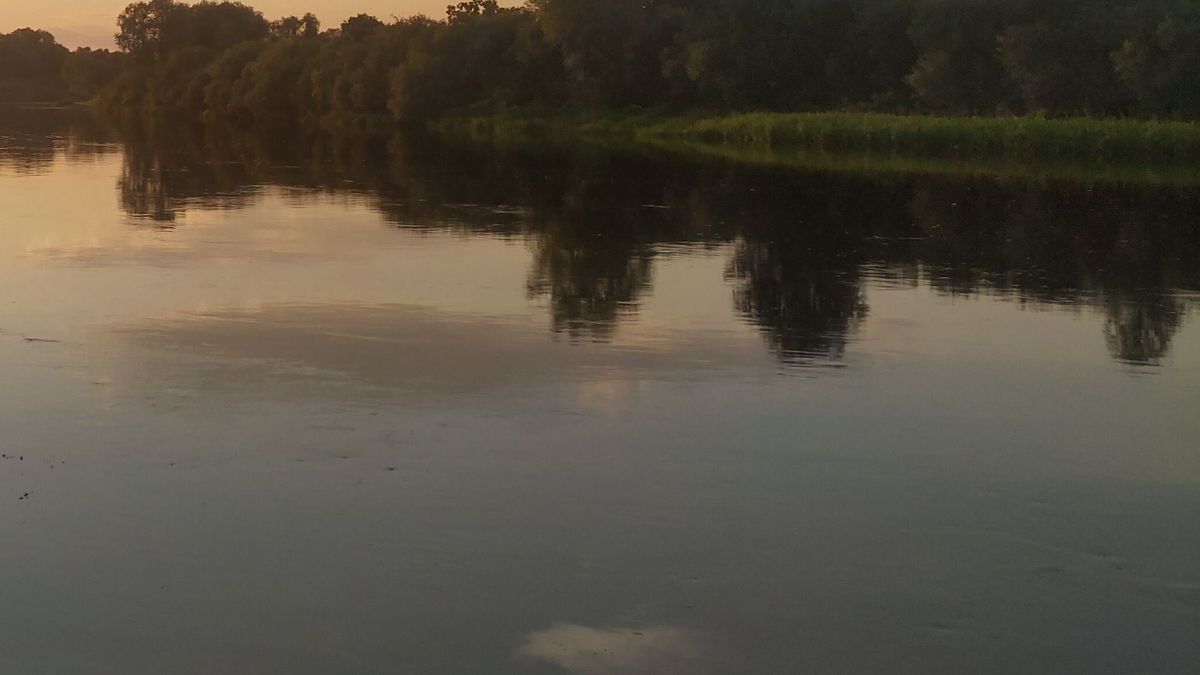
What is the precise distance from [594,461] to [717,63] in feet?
228

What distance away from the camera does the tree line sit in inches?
2384

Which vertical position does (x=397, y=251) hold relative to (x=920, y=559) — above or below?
above

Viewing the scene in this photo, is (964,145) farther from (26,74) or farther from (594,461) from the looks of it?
(26,74)

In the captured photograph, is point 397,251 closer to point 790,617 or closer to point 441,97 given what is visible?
point 790,617

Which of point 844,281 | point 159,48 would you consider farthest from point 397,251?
point 159,48

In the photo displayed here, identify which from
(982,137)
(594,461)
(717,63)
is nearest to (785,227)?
(594,461)

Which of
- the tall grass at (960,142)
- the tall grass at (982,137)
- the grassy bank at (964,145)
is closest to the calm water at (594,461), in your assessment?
the grassy bank at (964,145)

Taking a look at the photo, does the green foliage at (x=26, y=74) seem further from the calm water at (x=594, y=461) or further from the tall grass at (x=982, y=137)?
the calm water at (x=594, y=461)

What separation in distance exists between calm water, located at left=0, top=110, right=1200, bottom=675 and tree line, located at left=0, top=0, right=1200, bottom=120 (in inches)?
1665

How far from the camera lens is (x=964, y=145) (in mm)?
52000

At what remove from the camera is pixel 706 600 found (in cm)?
736

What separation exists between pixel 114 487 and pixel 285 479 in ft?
3.27

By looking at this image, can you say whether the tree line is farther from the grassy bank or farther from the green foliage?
the green foliage

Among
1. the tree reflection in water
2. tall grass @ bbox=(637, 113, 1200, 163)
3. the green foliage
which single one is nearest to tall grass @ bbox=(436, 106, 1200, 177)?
tall grass @ bbox=(637, 113, 1200, 163)
